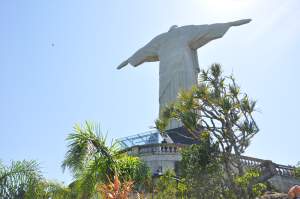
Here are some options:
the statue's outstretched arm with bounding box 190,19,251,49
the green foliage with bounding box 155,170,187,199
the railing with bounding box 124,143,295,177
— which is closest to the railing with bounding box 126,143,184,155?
the railing with bounding box 124,143,295,177

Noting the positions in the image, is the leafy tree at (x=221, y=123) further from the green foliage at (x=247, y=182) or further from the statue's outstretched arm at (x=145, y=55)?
the statue's outstretched arm at (x=145, y=55)

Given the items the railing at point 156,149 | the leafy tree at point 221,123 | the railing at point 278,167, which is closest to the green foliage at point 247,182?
the leafy tree at point 221,123

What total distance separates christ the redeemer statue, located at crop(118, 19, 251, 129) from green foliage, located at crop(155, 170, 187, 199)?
17.9 metres

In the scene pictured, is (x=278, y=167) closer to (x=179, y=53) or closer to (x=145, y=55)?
(x=179, y=53)

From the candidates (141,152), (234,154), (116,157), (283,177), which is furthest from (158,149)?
(116,157)

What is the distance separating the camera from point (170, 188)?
1096 cm

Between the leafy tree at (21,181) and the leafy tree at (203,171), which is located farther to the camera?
the leafy tree at (203,171)

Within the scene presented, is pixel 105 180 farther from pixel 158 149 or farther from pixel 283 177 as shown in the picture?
pixel 283 177

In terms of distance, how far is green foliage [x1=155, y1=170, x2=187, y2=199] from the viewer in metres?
10.6

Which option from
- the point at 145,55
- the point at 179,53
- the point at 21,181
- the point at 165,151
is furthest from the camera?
the point at 145,55

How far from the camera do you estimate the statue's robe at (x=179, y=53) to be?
30453 mm

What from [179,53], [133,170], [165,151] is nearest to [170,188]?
[133,170]

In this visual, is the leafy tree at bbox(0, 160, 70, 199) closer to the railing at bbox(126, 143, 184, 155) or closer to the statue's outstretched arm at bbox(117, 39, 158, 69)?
the railing at bbox(126, 143, 184, 155)

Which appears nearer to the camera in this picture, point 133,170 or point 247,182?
point 133,170
